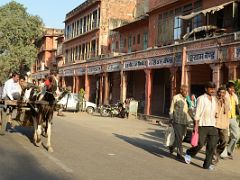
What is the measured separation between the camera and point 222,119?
1075 centimetres

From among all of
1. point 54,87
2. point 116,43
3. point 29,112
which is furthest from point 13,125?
point 116,43

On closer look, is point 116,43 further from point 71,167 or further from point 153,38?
point 71,167

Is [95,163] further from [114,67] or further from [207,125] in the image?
[114,67]

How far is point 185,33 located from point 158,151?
1607cm

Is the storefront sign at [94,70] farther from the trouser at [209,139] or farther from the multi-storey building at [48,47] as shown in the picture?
the multi-storey building at [48,47]

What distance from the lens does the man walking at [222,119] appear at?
422 inches

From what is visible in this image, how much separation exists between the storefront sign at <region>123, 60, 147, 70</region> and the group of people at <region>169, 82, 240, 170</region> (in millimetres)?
17479

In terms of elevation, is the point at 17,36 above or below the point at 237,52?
above

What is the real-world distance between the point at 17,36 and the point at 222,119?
174 ft

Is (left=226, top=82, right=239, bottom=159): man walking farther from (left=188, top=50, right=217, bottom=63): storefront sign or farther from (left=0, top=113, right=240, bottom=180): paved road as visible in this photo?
(left=188, top=50, right=217, bottom=63): storefront sign

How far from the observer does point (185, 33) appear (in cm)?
2772

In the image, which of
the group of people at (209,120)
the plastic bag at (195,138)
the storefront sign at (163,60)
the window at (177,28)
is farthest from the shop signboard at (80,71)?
the plastic bag at (195,138)

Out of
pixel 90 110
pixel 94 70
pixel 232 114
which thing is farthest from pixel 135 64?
pixel 232 114

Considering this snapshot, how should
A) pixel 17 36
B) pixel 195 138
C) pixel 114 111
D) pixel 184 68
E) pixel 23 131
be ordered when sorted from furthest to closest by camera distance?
pixel 17 36, pixel 114 111, pixel 184 68, pixel 23 131, pixel 195 138
